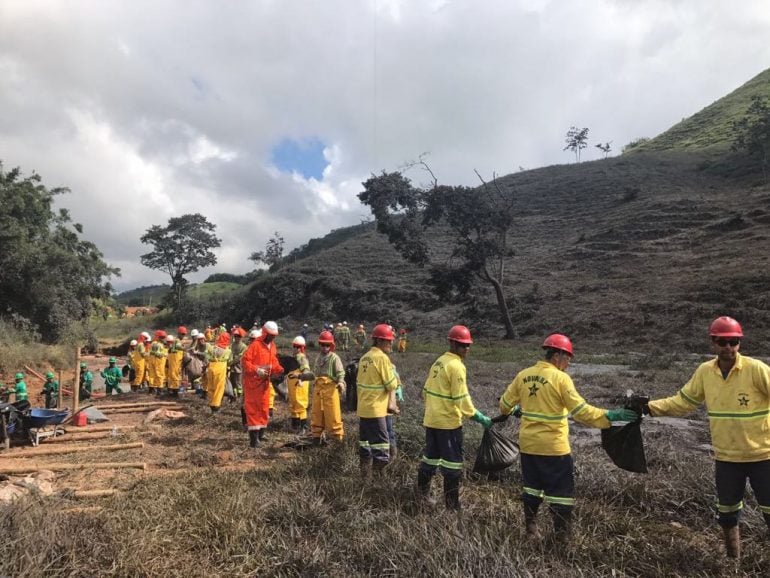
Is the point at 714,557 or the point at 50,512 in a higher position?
the point at 50,512

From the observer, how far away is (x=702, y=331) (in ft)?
62.8

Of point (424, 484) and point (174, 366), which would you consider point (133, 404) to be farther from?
point (424, 484)

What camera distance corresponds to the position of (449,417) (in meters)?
4.59

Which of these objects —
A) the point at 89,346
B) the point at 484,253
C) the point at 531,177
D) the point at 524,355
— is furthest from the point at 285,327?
the point at 531,177

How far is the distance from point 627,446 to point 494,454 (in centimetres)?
108

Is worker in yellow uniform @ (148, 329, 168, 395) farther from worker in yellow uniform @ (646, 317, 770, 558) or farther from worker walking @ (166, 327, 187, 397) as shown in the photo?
worker in yellow uniform @ (646, 317, 770, 558)

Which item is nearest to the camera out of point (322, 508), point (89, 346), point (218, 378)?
point (322, 508)

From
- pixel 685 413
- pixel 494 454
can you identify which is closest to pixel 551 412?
pixel 494 454

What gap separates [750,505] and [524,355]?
14.2 meters

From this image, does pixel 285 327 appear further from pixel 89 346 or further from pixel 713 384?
pixel 713 384

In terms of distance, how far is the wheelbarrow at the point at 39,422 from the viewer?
778 cm

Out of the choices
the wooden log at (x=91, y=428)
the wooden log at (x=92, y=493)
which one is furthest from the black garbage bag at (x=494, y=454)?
the wooden log at (x=91, y=428)

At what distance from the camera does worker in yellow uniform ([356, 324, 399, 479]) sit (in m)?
5.48

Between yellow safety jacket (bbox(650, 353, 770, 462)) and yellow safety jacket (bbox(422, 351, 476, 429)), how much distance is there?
1.82m
